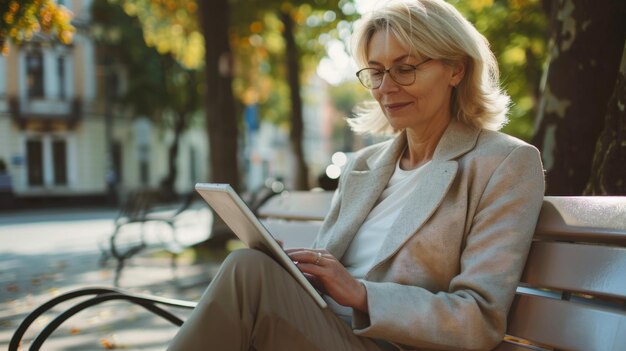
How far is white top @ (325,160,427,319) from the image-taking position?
2.69 metres

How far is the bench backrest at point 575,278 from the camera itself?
201cm

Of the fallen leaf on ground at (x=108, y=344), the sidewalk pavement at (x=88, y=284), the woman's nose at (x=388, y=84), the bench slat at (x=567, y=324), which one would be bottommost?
the sidewalk pavement at (x=88, y=284)

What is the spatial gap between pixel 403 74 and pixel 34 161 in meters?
30.5

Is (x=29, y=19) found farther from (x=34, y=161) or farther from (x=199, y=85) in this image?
(x=34, y=161)

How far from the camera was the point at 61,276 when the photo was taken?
26.5 ft

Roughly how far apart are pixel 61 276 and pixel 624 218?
23.6ft

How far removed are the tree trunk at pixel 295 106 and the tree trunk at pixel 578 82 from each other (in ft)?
40.5

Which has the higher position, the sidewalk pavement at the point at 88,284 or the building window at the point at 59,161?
the sidewalk pavement at the point at 88,284

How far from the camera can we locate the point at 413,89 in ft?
8.49

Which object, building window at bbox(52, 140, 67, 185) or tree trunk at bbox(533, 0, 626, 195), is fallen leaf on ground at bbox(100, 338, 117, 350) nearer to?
tree trunk at bbox(533, 0, 626, 195)

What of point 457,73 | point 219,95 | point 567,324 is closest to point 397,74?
point 457,73

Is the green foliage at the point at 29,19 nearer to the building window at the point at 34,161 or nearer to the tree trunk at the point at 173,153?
the tree trunk at the point at 173,153

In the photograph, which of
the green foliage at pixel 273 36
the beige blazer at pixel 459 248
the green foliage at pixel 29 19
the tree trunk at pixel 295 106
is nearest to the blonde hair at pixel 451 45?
the beige blazer at pixel 459 248

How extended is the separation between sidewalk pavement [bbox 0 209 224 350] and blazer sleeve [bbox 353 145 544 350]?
2596mm
